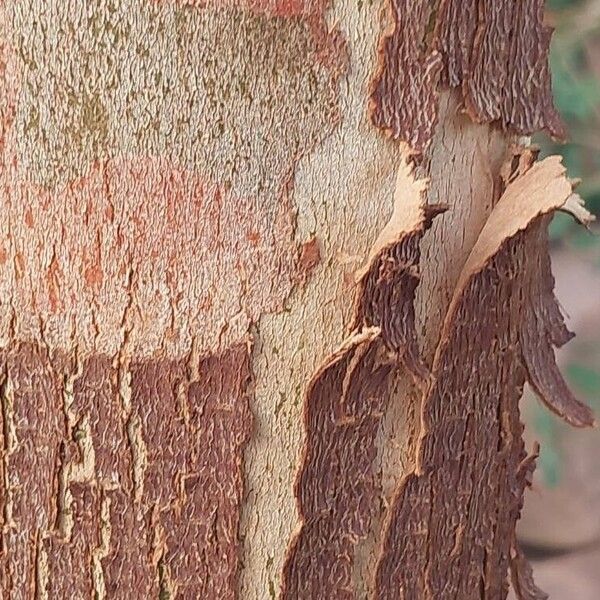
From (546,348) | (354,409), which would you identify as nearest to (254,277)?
(354,409)

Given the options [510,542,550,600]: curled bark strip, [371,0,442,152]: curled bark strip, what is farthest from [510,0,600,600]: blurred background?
[371,0,442,152]: curled bark strip

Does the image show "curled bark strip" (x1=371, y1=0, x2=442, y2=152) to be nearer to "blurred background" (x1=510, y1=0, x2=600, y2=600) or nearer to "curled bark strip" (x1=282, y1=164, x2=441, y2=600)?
"curled bark strip" (x1=282, y1=164, x2=441, y2=600)

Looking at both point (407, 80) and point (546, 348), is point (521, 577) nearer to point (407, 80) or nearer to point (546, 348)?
point (546, 348)

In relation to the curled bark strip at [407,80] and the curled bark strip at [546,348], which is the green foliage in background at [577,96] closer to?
the curled bark strip at [546,348]

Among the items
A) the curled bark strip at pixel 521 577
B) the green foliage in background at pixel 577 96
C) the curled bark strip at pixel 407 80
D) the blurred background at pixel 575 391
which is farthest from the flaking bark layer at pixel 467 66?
the blurred background at pixel 575 391

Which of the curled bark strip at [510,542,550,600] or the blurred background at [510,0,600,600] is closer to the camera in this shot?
the curled bark strip at [510,542,550,600]

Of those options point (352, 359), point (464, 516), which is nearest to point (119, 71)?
point (352, 359)
